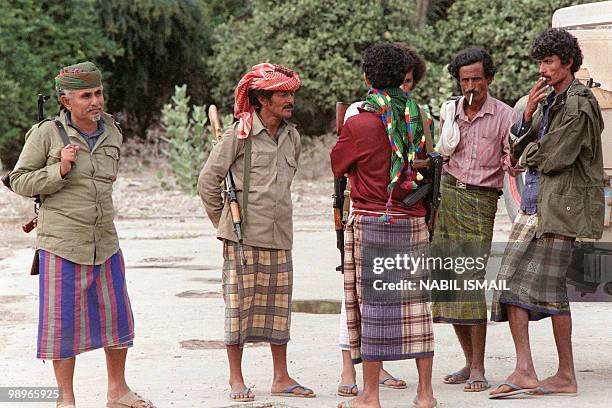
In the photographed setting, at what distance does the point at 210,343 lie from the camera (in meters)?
7.85

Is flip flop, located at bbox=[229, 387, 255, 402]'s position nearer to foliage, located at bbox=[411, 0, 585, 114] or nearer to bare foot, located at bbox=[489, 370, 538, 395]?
bare foot, located at bbox=[489, 370, 538, 395]

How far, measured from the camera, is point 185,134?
19.4 m

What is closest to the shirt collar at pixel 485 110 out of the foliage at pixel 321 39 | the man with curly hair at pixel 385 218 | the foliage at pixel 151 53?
the man with curly hair at pixel 385 218

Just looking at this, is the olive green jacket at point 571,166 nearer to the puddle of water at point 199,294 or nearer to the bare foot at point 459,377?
the bare foot at point 459,377

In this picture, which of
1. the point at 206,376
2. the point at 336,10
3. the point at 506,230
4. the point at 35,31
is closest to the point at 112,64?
the point at 35,31

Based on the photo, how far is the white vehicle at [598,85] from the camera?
7395 mm

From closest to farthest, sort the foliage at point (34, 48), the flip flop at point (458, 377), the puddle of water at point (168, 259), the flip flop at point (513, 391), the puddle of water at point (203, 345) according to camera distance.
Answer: the flip flop at point (513, 391) < the flip flop at point (458, 377) < the puddle of water at point (203, 345) < the puddle of water at point (168, 259) < the foliage at point (34, 48)

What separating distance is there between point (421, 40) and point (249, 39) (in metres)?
3.32

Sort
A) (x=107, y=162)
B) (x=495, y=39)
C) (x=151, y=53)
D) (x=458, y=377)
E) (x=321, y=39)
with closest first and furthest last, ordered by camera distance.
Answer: (x=107, y=162) < (x=458, y=377) < (x=495, y=39) < (x=321, y=39) < (x=151, y=53)

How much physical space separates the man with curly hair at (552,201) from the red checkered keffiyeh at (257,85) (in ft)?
4.15

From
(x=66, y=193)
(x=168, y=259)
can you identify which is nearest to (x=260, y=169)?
(x=66, y=193)

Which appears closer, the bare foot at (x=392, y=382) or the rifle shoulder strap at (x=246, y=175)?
the rifle shoulder strap at (x=246, y=175)

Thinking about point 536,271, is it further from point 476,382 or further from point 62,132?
point 62,132

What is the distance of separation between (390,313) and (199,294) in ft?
14.2
